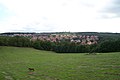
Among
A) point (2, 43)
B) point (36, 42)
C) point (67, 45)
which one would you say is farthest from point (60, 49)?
point (2, 43)

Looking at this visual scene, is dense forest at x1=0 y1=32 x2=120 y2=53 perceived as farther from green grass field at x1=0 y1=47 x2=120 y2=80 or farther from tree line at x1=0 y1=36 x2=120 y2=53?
green grass field at x1=0 y1=47 x2=120 y2=80

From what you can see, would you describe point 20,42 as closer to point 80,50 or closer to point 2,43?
point 2,43

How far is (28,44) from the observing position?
120 m

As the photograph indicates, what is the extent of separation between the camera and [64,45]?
403 ft

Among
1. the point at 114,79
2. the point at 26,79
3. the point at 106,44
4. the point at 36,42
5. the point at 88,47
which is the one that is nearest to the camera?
the point at 114,79

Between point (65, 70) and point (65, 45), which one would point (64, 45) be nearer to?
point (65, 45)

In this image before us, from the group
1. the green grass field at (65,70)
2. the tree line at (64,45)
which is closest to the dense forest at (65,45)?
Result: the tree line at (64,45)

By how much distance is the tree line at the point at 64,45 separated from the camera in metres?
105

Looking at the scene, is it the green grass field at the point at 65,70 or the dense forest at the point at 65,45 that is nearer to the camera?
the green grass field at the point at 65,70

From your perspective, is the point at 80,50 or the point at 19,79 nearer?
the point at 19,79

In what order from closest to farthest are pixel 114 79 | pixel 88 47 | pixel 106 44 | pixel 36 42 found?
pixel 114 79, pixel 106 44, pixel 88 47, pixel 36 42

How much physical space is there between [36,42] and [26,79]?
3920 inches

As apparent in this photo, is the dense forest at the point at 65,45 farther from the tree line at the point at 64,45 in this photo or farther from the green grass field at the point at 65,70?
the green grass field at the point at 65,70

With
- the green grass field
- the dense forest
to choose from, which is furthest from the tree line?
the green grass field
